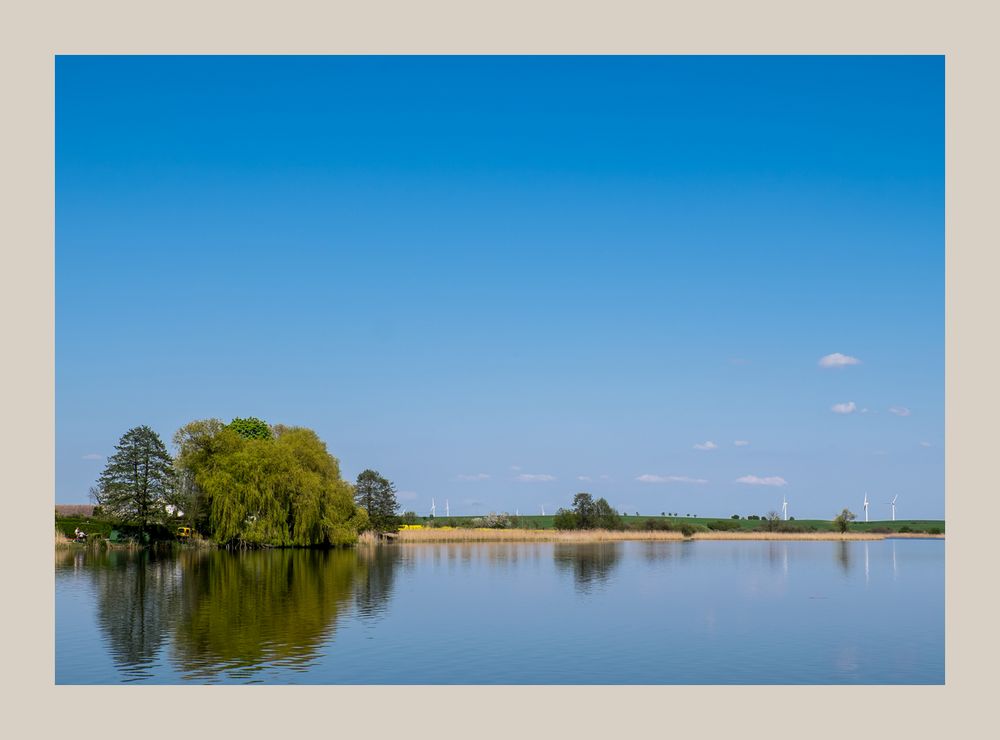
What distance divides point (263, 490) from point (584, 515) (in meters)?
49.2

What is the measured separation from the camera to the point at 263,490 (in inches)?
2928

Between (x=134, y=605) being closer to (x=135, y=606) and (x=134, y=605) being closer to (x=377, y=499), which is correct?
(x=135, y=606)

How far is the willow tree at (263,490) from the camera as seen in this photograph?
73875 mm

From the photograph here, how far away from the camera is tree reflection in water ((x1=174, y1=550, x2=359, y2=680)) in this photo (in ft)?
80.7

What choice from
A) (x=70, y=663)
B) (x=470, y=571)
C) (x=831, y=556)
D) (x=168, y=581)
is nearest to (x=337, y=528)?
(x=470, y=571)

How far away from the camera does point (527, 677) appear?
2325 centimetres

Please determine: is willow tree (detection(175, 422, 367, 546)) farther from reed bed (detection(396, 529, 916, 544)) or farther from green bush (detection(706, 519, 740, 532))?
green bush (detection(706, 519, 740, 532))

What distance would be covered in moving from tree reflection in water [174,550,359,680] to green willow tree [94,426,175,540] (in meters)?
15.8

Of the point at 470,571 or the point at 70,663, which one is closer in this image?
the point at 70,663

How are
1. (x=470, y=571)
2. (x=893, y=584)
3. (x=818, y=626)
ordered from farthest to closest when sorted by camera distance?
(x=470, y=571) → (x=893, y=584) → (x=818, y=626)

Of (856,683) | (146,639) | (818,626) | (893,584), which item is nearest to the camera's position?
(856,683)

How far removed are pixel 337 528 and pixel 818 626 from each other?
2000 inches

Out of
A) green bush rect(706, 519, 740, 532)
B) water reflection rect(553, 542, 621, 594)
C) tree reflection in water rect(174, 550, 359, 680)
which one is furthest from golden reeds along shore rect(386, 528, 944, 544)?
tree reflection in water rect(174, 550, 359, 680)

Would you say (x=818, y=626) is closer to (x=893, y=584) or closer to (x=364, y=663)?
(x=364, y=663)
